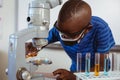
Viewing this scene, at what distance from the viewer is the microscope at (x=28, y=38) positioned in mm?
588

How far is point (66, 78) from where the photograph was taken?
753 millimetres

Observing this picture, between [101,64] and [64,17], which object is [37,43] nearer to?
[64,17]

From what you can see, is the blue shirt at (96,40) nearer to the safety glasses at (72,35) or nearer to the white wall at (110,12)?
the safety glasses at (72,35)

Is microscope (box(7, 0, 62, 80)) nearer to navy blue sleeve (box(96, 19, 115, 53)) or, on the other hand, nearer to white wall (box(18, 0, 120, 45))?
navy blue sleeve (box(96, 19, 115, 53))

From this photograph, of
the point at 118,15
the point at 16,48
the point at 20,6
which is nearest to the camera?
the point at 16,48

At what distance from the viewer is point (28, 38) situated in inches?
23.9

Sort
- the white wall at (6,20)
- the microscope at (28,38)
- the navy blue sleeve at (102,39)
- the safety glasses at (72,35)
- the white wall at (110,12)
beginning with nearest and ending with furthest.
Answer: the microscope at (28,38), the safety glasses at (72,35), the navy blue sleeve at (102,39), the white wall at (110,12), the white wall at (6,20)

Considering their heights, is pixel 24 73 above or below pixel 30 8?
below

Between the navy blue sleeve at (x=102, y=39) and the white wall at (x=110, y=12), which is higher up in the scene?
the white wall at (x=110, y=12)

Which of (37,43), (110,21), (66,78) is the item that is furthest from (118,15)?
(37,43)

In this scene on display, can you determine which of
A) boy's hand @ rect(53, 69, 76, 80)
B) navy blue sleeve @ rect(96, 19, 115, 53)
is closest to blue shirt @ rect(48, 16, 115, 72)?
navy blue sleeve @ rect(96, 19, 115, 53)

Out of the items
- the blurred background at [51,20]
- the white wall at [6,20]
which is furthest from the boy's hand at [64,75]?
the white wall at [6,20]

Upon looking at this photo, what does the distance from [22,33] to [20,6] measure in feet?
4.30

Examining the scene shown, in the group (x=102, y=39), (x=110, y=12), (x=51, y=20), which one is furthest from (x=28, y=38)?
(x=110, y=12)
